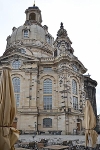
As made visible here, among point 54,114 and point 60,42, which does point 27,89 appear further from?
point 60,42

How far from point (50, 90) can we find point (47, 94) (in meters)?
0.91

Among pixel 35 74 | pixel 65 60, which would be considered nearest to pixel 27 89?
pixel 35 74

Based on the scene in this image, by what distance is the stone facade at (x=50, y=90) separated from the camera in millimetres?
33531

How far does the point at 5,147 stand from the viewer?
646 centimetres

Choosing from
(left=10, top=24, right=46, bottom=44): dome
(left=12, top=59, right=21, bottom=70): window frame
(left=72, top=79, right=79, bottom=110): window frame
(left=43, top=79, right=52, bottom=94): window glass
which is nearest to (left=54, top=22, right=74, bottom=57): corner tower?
(left=43, top=79, right=52, bottom=94): window glass

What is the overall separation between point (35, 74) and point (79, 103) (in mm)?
9701

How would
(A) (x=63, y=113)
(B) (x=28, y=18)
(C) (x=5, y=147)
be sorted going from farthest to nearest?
(B) (x=28, y=18), (A) (x=63, y=113), (C) (x=5, y=147)

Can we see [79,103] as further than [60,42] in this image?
No

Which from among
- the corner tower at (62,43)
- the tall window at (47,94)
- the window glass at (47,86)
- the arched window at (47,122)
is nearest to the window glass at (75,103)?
the tall window at (47,94)

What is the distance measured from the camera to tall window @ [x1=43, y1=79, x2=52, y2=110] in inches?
1406

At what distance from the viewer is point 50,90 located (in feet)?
120

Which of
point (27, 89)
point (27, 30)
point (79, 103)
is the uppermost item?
point (27, 30)

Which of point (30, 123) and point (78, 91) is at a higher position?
point (78, 91)

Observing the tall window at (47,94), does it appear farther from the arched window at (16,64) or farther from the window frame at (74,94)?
the arched window at (16,64)
